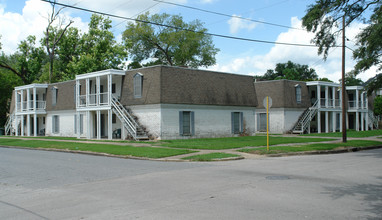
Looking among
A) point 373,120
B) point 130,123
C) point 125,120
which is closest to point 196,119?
point 130,123

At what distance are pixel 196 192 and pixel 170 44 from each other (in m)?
57.3

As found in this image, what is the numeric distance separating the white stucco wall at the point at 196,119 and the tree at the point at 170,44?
3187cm

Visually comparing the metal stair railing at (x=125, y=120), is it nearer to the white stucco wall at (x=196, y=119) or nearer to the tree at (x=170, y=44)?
the white stucco wall at (x=196, y=119)

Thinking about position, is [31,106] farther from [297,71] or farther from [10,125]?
[297,71]

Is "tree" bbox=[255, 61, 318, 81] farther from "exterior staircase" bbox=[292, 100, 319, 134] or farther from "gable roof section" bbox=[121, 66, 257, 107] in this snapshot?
"gable roof section" bbox=[121, 66, 257, 107]

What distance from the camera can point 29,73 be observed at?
5906cm

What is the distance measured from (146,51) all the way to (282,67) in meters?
36.7

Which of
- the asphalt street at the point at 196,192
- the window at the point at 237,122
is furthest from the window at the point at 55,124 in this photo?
the asphalt street at the point at 196,192

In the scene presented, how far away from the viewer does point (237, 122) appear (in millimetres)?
33938

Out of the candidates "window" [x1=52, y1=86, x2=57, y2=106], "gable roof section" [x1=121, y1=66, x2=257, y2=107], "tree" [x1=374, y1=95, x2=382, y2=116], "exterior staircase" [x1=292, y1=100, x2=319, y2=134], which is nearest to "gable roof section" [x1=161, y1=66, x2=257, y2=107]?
"gable roof section" [x1=121, y1=66, x2=257, y2=107]

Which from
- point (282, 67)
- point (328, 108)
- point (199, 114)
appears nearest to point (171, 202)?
point (199, 114)

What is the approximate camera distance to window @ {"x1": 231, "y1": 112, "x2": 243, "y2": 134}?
110 ft

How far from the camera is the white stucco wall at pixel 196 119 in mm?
28672

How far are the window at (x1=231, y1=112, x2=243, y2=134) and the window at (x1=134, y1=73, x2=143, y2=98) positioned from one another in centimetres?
874
